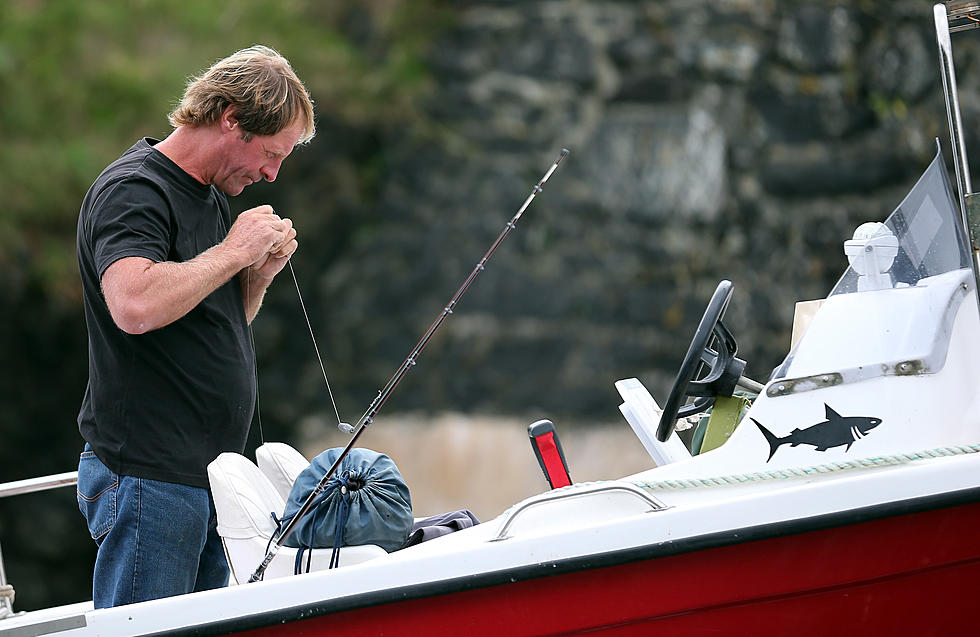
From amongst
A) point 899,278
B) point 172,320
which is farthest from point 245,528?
point 899,278

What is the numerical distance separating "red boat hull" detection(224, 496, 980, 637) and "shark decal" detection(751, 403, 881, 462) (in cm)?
23

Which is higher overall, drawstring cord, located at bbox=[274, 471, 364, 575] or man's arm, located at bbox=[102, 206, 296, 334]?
man's arm, located at bbox=[102, 206, 296, 334]

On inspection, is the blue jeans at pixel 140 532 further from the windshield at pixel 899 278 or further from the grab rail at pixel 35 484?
the windshield at pixel 899 278

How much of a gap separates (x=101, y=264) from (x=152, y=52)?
5903mm

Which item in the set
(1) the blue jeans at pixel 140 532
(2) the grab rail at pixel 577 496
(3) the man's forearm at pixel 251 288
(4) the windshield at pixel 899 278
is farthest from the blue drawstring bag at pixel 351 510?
(4) the windshield at pixel 899 278

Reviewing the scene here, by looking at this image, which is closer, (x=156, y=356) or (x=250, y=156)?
(x=156, y=356)

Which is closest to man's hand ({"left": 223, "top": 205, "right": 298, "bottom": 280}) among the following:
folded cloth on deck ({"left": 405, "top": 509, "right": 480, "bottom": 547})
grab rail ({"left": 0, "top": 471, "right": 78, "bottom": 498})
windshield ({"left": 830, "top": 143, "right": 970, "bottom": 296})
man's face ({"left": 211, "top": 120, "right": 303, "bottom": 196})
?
man's face ({"left": 211, "top": 120, "right": 303, "bottom": 196})

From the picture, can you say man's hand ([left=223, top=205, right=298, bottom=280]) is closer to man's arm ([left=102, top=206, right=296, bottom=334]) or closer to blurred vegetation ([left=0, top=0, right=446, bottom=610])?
man's arm ([left=102, top=206, right=296, bottom=334])

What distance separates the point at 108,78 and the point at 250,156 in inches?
215

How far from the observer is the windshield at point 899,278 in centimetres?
236

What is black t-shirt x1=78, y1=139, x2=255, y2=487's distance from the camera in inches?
89.1

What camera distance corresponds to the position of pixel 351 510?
7.73ft

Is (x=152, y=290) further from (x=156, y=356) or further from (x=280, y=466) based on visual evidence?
(x=280, y=466)

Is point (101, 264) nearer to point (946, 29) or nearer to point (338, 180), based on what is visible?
point (946, 29)
